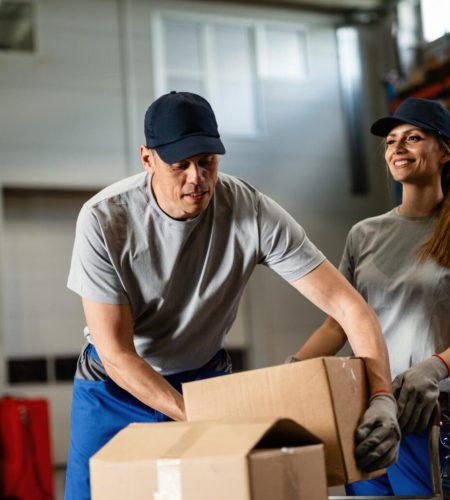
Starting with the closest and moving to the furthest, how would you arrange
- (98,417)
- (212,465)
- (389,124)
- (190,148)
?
(212,465) < (190,148) < (98,417) < (389,124)

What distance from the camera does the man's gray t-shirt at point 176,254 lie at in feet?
6.68

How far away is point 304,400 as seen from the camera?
1.59m

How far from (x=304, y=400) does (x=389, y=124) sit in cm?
115

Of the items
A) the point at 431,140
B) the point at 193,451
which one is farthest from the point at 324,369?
the point at 431,140

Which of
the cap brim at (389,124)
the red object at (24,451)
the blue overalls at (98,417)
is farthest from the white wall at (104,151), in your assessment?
the cap brim at (389,124)

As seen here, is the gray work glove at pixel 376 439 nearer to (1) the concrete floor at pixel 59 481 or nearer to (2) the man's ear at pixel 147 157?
(2) the man's ear at pixel 147 157

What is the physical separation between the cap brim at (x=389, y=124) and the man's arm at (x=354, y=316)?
0.58 m

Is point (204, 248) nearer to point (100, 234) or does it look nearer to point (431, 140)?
point (100, 234)

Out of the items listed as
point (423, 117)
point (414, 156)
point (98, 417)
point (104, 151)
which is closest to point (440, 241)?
point (414, 156)

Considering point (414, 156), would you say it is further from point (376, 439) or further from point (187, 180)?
point (376, 439)

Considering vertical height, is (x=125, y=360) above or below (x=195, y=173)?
below

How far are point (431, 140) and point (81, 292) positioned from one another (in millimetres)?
1089

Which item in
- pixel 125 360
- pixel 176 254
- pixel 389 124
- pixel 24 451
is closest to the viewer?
pixel 125 360

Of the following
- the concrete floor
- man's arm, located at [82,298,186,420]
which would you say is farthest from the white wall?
man's arm, located at [82,298,186,420]
